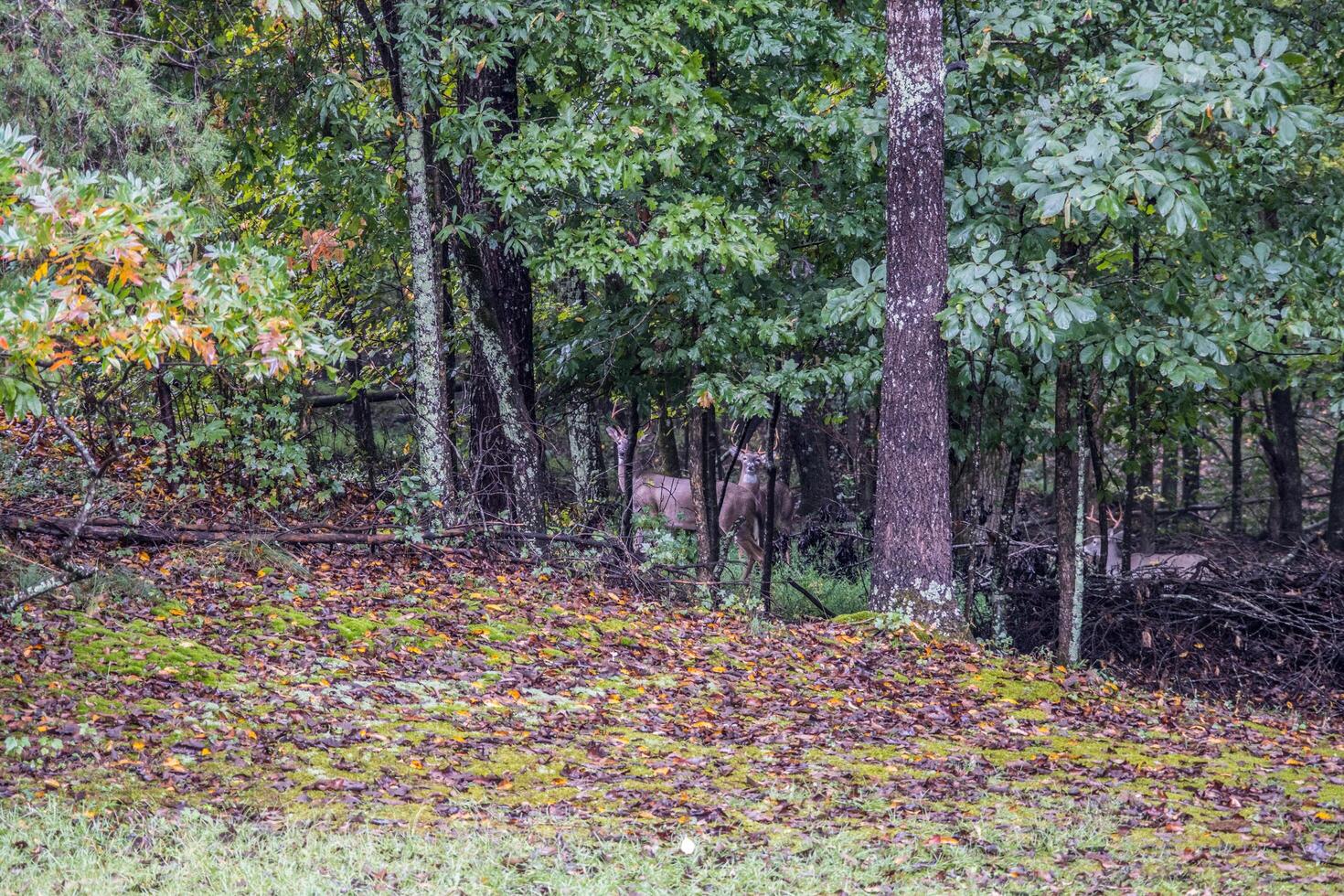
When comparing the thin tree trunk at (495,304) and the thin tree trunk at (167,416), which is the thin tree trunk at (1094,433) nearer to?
the thin tree trunk at (495,304)

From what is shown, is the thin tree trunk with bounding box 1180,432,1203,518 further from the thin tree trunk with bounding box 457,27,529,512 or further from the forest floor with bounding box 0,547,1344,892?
the thin tree trunk with bounding box 457,27,529,512

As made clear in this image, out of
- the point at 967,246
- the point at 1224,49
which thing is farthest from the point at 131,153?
the point at 1224,49

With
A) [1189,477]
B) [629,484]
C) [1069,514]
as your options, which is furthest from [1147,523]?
[629,484]

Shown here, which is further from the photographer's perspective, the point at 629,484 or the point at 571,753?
the point at 629,484

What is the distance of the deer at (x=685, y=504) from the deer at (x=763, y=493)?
14 centimetres

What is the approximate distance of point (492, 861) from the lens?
5.31m

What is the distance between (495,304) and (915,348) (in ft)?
14.7

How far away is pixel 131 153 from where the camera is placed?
743cm

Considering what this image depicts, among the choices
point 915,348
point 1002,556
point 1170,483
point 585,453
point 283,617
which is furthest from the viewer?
point 1170,483

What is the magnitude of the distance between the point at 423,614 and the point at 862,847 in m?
4.77

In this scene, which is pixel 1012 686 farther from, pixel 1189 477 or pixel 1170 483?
pixel 1170 483

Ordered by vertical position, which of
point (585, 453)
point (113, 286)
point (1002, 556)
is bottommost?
point (1002, 556)

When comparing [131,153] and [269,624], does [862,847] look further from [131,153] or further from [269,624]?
[131,153]

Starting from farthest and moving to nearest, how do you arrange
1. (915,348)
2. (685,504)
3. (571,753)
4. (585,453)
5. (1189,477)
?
(1189,477)
(685,504)
(585,453)
(915,348)
(571,753)
